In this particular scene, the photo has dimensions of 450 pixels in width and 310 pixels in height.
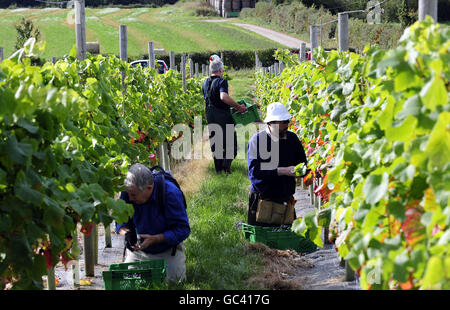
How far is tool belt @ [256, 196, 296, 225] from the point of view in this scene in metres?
6.29

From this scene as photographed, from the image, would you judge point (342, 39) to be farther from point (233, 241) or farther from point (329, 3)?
point (329, 3)

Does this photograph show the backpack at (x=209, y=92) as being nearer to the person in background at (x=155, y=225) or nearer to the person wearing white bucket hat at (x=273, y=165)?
the person wearing white bucket hat at (x=273, y=165)

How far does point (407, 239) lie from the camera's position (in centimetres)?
260

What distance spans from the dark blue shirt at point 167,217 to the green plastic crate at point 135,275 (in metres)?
0.24

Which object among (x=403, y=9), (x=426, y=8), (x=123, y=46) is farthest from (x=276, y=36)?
(x=426, y=8)

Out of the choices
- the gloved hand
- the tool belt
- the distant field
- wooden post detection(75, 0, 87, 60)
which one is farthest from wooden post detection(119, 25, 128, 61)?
the distant field

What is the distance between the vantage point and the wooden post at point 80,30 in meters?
6.31

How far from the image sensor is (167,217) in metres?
5.10

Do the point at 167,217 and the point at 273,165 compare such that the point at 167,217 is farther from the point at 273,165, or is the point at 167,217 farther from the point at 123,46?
the point at 123,46

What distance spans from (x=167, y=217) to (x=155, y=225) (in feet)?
0.38

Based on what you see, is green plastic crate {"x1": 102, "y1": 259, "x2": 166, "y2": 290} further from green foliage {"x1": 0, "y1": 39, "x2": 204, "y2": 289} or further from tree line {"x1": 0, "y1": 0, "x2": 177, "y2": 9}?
tree line {"x1": 0, "y1": 0, "x2": 177, "y2": 9}

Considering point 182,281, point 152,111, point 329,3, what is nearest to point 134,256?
point 182,281

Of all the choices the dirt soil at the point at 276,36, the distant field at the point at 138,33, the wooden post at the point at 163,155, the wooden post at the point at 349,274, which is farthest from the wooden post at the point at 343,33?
the dirt soil at the point at 276,36
